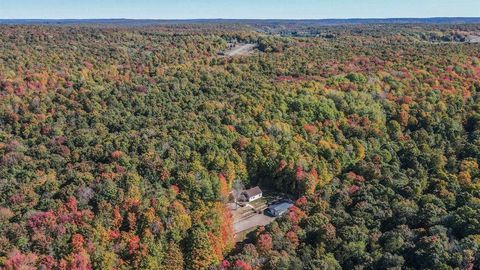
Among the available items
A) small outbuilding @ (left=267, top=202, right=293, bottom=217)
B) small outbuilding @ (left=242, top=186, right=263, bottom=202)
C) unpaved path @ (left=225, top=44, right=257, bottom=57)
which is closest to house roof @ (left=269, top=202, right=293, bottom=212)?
small outbuilding @ (left=267, top=202, right=293, bottom=217)

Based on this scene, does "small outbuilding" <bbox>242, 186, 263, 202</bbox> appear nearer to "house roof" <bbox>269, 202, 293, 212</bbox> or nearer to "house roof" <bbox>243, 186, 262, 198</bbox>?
"house roof" <bbox>243, 186, 262, 198</bbox>

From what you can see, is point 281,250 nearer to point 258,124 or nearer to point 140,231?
point 140,231

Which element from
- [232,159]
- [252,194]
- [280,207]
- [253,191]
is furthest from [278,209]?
[232,159]

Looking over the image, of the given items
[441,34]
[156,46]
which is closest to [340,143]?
[156,46]


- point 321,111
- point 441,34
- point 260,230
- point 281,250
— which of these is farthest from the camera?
point 441,34

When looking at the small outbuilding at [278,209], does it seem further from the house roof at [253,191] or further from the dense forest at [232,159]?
the dense forest at [232,159]

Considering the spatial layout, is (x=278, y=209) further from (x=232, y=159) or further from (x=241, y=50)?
(x=241, y=50)
